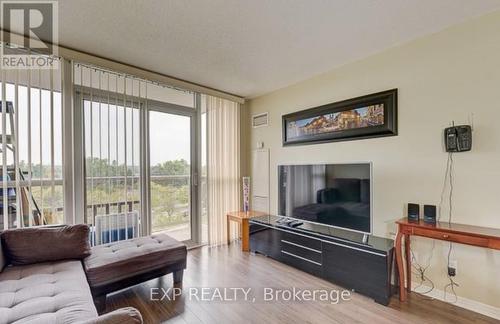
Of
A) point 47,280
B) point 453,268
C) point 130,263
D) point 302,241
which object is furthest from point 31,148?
point 453,268

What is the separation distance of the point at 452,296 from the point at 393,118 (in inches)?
69.1

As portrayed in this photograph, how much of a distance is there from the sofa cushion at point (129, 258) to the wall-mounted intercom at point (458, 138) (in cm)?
277

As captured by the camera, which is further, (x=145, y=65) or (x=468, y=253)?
(x=145, y=65)

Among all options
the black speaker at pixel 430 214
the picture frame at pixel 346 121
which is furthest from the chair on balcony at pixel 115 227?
the black speaker at pixel 430 214

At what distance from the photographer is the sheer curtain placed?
3.82m

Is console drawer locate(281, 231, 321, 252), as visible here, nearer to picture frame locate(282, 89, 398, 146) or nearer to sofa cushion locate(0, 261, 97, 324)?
picture frame locate(282, 89, 398, 146)

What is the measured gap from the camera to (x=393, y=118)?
2.53m

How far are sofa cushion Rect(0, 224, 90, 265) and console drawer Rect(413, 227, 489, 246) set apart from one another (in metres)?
3.00

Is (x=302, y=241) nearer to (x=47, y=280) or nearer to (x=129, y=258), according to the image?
(x=129, y=258)

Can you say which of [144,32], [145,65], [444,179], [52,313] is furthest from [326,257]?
[145,65]

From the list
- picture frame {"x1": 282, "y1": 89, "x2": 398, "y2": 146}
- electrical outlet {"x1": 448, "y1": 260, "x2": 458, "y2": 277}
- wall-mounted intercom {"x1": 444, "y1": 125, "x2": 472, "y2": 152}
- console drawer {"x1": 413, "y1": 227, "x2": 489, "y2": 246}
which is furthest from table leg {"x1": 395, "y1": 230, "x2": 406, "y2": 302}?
picture frame {"x1": 282, "y1": 89, "x2": 398, "y2": 146}

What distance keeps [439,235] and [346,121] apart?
5.01 feet

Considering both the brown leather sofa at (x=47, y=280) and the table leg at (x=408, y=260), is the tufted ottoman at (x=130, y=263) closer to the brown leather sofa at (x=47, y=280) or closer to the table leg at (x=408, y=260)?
the brown leather sofa at (x=47, y=280)

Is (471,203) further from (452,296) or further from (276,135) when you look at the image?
(276,135)
